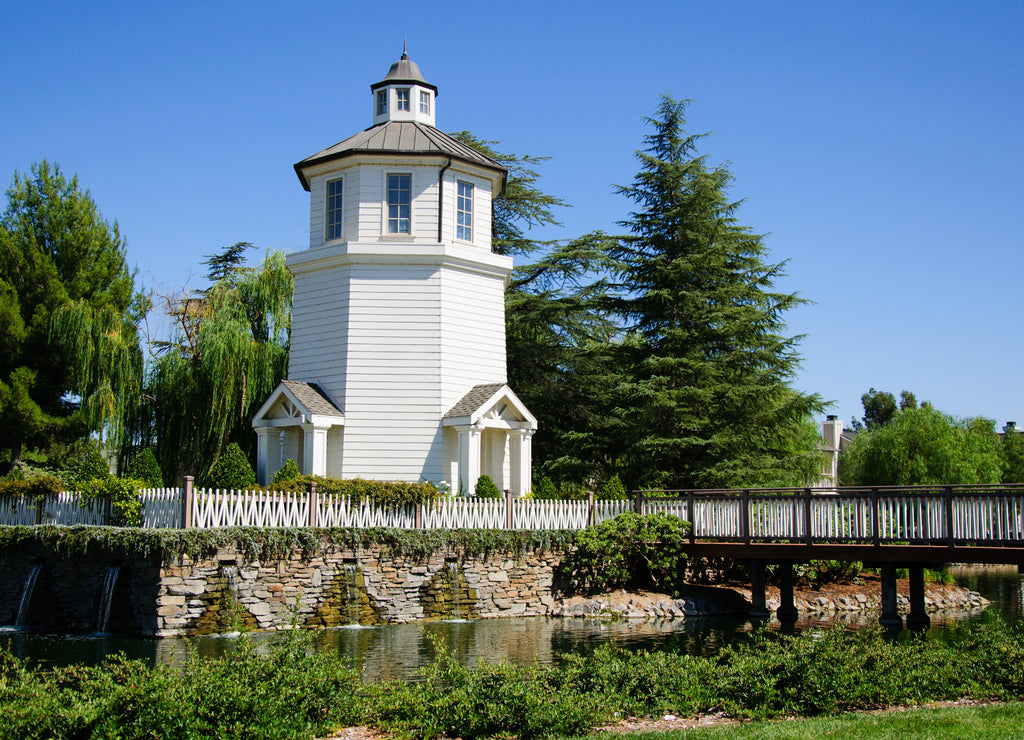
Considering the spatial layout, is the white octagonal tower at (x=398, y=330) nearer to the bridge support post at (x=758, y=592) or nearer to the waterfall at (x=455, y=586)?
the waterfall at (x=455, y=586)

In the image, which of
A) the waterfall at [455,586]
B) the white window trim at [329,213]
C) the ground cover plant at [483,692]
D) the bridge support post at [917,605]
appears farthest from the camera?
the white window trim at [329,213]

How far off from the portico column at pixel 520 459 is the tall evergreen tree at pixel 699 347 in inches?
153

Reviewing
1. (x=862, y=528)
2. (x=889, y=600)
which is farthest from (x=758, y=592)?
(x=862, y=528)

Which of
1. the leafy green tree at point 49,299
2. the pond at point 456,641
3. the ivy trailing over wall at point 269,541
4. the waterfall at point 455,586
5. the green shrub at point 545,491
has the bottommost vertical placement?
the pond at point 456,641

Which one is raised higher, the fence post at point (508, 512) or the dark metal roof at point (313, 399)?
the dark metal roof at point (313, 399)

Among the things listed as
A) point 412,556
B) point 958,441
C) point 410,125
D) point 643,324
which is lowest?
point 412,556

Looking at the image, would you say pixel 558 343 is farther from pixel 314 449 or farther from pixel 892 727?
pixel 892 727

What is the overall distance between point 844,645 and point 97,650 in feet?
40.3

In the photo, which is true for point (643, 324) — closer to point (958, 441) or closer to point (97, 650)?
point (97, 650)

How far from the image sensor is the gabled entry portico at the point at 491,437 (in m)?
25.9

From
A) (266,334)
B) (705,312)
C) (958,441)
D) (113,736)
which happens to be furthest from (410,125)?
(958,441)

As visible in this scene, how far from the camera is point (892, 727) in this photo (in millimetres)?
9492

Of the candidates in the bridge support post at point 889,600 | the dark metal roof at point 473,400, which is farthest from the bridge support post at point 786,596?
the dark metal roof at point 473,400

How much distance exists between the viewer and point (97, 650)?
16766 mm
